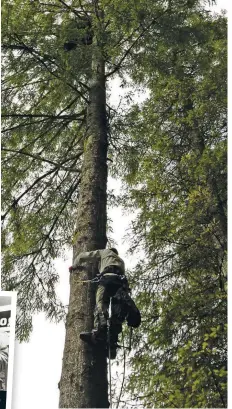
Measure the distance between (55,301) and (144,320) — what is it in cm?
74

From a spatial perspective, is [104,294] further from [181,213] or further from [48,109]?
[48,109]

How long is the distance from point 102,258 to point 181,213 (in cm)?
94

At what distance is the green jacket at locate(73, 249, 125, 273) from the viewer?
2.99m

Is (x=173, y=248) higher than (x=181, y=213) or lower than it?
lower

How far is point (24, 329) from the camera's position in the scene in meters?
3.73

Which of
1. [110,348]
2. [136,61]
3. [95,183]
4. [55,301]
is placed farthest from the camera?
[136,61]

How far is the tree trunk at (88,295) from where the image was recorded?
8.67 ft

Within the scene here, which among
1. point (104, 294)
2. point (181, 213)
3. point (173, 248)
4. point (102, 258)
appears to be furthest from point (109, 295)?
point (181, 213)

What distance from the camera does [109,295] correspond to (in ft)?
9.37

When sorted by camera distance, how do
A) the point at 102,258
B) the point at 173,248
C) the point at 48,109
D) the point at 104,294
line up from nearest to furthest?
the point at 104,294 → the point at 102,258 → the point at 173,248 → the point at 48,109

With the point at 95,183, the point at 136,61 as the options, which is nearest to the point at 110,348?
the point at 95,183

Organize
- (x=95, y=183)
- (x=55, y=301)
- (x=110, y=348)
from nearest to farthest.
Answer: (x=110, y=348), (x=95, y=183), (x=55, y=301)

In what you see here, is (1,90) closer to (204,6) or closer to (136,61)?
(136,61)

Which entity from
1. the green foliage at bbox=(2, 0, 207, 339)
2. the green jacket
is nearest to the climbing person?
the green jacket
